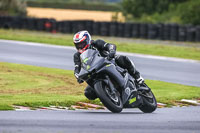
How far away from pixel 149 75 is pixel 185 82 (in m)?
1.62

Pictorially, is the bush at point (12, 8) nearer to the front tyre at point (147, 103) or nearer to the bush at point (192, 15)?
the bush at point (192, 15)

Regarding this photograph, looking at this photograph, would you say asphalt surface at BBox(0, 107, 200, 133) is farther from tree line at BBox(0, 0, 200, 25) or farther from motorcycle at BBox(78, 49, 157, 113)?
tree line at BBox(0, 0, 200, 25)

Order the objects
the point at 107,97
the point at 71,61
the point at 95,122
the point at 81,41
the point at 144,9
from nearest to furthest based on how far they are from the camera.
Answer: the point at 95,122, the point at 107,97, the point at 81,41, the point at 71,61, the point at 144,9

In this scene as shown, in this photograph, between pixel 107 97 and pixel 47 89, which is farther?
pixel 47 89

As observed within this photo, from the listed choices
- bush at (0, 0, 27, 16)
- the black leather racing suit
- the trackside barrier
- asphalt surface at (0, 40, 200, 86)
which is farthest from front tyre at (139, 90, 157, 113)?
bush at (0, 0, 27, 16)

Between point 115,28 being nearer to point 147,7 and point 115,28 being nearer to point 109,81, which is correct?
point 147,7

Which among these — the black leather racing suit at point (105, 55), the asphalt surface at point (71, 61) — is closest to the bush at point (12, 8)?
the asphalt surface at point (71, 61)

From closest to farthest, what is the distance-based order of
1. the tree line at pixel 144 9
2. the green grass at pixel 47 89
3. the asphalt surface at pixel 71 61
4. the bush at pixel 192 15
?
the green grass at pixel 47 89 < the asphalt surface at pixel 71 61 < the bush at pixel 192 15 < the tree line at pixel 144 9

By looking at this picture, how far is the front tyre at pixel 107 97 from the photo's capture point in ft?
28.2

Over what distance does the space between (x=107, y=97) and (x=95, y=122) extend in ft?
2.69

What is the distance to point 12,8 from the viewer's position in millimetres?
53875

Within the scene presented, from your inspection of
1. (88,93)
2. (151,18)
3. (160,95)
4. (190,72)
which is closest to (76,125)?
(88,93)

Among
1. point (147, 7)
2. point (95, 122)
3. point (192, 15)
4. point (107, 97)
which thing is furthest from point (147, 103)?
point (147, 7)

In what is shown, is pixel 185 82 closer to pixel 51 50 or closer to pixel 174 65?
pixel 174 65
